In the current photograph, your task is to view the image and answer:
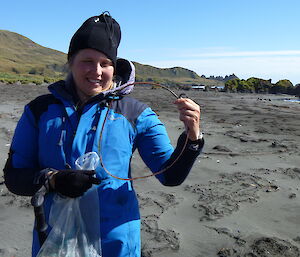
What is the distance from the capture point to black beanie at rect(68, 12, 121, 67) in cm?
206

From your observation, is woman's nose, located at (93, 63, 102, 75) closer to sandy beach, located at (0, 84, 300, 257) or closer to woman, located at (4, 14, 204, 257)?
woman, located at (4, 14, 204, 257)

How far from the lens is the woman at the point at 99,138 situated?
1979 millimetres

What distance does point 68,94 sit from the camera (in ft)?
6.86

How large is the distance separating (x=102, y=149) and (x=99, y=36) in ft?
2.25

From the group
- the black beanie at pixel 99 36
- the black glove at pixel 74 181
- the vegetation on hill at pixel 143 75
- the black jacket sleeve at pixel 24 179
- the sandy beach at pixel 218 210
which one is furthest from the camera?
the vegetation on hill at pixel 143 75

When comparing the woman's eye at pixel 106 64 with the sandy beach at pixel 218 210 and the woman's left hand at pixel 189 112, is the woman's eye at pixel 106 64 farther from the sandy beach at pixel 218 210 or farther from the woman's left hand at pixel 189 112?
the sandy beach at pixel 218 210

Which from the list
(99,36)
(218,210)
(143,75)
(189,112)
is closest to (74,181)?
(189,112)

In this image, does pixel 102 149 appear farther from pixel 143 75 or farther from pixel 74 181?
pixel 143 75

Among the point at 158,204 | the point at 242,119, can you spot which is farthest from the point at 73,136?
the point at 242,119

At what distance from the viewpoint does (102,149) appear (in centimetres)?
199

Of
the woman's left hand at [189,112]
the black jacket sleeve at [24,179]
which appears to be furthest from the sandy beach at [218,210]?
the woman's left hand at [189,112]

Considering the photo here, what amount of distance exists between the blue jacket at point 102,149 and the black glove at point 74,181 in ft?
0.36

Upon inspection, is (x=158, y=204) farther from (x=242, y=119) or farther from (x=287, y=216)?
(x=242, y=119)

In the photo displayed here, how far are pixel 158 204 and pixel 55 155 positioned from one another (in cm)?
340
